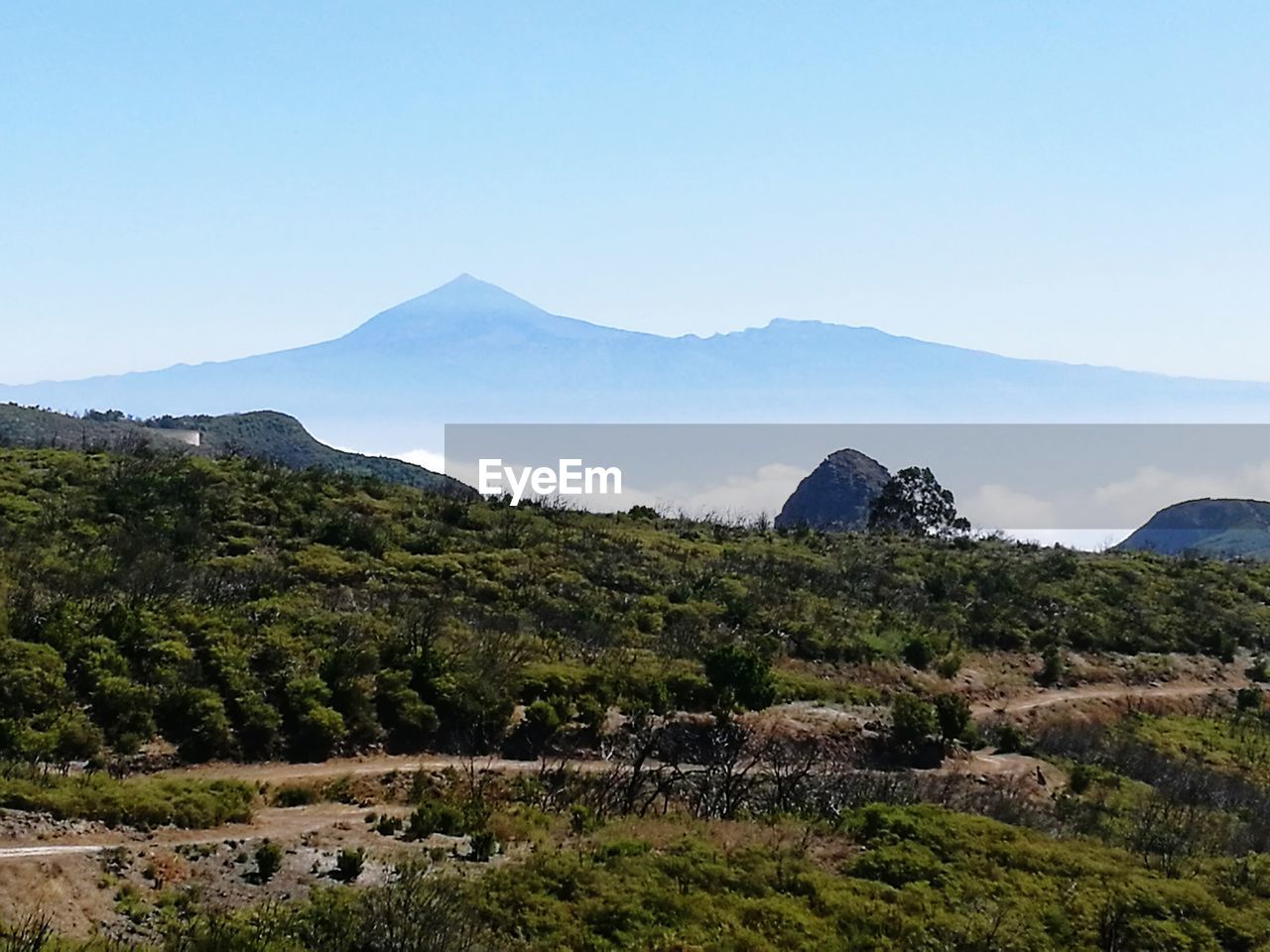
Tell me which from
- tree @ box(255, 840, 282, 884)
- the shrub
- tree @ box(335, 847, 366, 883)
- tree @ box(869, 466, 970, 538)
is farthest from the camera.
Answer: tree @ box(869, 466, 970, 538)

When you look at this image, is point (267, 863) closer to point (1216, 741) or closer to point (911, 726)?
point (911, 726)

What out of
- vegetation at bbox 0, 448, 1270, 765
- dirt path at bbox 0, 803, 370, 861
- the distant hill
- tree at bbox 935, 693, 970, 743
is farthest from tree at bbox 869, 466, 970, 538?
dirt path at bbox 0, 803, 370, 861

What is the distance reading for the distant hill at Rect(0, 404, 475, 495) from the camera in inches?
2746

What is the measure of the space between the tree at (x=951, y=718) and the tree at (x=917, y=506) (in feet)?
125

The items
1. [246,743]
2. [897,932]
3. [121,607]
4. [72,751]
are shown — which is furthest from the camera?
[121,607]

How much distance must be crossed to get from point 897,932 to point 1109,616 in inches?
1100

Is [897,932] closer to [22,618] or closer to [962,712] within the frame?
[962,712]

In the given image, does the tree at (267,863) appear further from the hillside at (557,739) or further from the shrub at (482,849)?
the shrub at (482,849)

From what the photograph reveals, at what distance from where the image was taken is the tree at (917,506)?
204ft

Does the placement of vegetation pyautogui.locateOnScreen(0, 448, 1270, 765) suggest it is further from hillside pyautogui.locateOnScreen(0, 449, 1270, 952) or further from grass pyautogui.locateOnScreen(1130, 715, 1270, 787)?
grass pyautogui.locateOnScreen(1130, 715, 1270, 787)

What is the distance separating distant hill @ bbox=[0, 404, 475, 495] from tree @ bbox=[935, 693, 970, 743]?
43.2 metres

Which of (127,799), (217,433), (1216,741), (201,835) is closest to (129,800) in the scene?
(127,799)

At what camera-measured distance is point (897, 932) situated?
41.7ft

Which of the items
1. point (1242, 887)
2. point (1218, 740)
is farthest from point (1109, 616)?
point (1242, 887)
